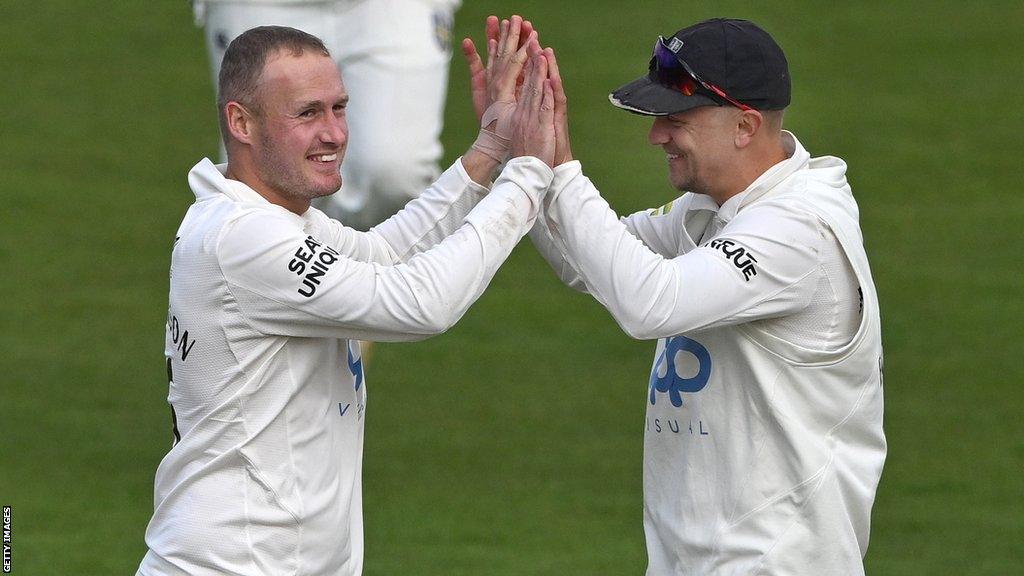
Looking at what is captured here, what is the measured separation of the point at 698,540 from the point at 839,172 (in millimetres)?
1087

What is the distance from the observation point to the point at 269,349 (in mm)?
4910

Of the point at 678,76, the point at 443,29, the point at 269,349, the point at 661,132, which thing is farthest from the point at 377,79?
the point at 269,349

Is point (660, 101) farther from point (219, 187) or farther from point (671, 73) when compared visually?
point (219, 187)

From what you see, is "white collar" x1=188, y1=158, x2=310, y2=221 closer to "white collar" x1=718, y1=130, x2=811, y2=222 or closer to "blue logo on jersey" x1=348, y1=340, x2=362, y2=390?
"blue logo on jersey" x1=348, y1=340, x2=362, y2=390

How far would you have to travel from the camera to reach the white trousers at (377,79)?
25.3 ft

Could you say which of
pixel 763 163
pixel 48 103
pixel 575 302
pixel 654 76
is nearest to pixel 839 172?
pixel 763 163

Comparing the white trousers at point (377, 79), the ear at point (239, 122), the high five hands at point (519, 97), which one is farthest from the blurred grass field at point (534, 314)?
the ear at point (239, 122)

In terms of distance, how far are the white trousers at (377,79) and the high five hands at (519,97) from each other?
6.99ft

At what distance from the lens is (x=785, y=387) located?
5102mm

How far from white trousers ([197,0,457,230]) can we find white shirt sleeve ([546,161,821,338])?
2685 mm

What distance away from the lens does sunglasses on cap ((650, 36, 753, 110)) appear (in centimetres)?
514

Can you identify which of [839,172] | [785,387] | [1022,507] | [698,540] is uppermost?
[839,172]

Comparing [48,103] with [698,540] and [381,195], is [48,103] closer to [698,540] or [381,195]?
[381,195]

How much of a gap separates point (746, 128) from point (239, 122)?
4.43 ft
